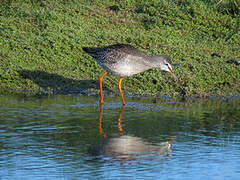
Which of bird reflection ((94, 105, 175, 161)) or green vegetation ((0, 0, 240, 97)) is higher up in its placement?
green vegetation ((0, 0, 240, 97))

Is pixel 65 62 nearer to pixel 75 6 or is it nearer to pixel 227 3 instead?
pixel 75 6

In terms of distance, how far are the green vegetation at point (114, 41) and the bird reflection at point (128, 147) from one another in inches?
199

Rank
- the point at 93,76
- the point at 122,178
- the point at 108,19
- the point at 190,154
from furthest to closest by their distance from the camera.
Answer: the point at 108,19 < the point at 93,76 < the point at 190,154 < the point at 122,178

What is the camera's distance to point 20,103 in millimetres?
11531

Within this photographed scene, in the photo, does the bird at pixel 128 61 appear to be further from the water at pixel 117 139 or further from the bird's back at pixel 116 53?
the water at pixel 117 139

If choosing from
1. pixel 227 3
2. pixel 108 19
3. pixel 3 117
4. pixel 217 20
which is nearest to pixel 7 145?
pixel 3 117

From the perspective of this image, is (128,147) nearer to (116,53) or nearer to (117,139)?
(117,139)

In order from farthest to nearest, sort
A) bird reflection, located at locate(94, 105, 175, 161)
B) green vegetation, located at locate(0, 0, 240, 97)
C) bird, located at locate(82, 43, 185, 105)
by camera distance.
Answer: green vegetation, located at locate(0, 0, 240, 97) < bird, located at locate(82, 43, 185, 105) < bird reflection, located at locate(94, 105, 175, 161)

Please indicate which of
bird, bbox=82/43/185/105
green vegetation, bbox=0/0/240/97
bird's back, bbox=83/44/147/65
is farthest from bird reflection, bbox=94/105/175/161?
green vegetation, bbox=0/0/240/97

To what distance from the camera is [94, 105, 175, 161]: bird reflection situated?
7594 mm

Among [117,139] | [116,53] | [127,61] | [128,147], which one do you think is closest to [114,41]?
[116,53]

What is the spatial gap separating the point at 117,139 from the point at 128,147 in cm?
53

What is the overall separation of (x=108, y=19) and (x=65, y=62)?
4.73 m

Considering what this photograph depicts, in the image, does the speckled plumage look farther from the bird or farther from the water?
the water
